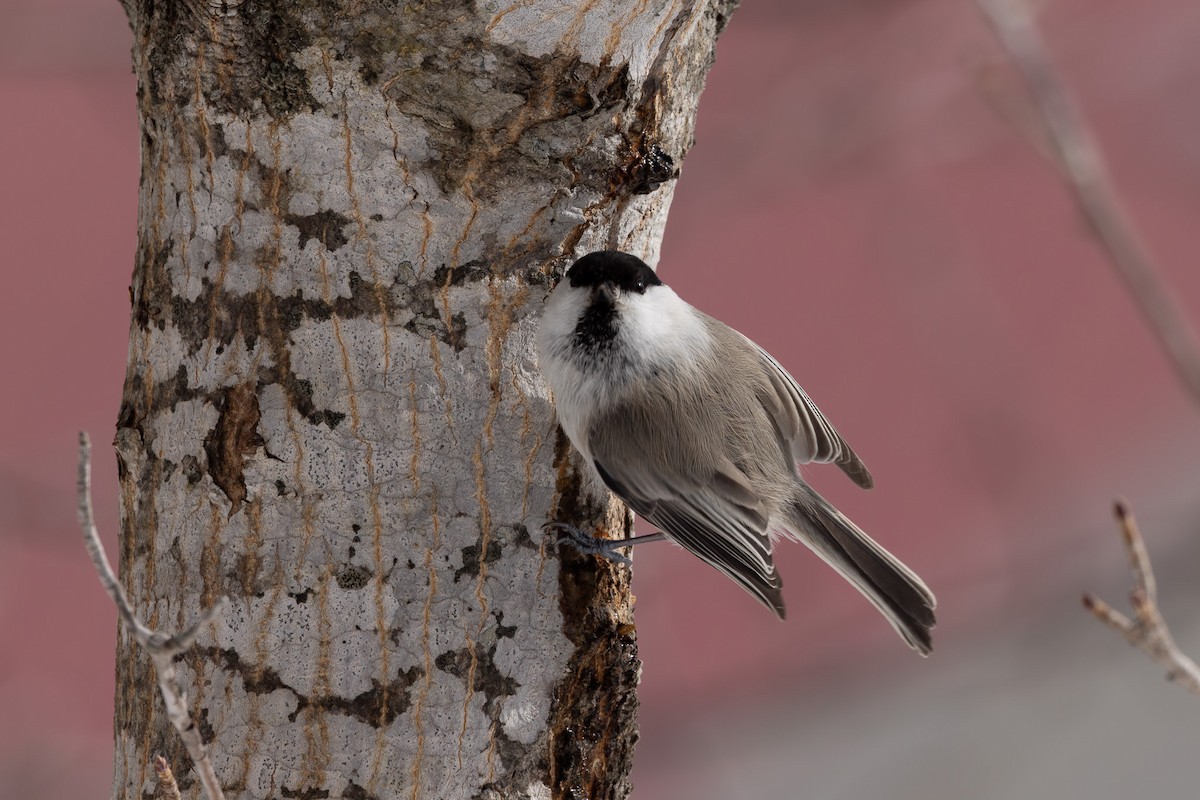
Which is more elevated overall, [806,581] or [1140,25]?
[1140,25]

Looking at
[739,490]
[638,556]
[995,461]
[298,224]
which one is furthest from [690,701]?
[298,224]

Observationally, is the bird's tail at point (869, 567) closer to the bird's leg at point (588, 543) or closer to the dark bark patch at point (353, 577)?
the bird's leg at point (588, 543)

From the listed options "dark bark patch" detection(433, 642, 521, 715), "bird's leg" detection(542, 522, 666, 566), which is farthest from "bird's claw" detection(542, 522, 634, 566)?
"dark bark patch" detection(433, 642, 521, 715)

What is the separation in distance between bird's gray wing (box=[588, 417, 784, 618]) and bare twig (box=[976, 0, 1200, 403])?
21.5 inches

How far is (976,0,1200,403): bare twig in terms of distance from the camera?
2.52ft

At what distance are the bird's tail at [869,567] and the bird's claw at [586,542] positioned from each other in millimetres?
387

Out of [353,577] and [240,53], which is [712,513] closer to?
[353,577]

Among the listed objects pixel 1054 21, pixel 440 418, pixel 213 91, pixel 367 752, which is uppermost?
pixel 1054 21

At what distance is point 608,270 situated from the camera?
1153 mm

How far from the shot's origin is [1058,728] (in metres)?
2.94

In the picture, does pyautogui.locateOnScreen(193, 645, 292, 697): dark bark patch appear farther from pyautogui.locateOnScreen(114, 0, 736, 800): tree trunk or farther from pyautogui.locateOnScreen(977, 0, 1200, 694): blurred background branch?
pyautogui.locateOnScreen(977, 0, 1200, 694): blurred background branch

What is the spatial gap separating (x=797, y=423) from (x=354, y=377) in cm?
68

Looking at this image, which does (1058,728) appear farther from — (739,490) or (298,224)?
(298,224)

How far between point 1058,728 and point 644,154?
2.46m
